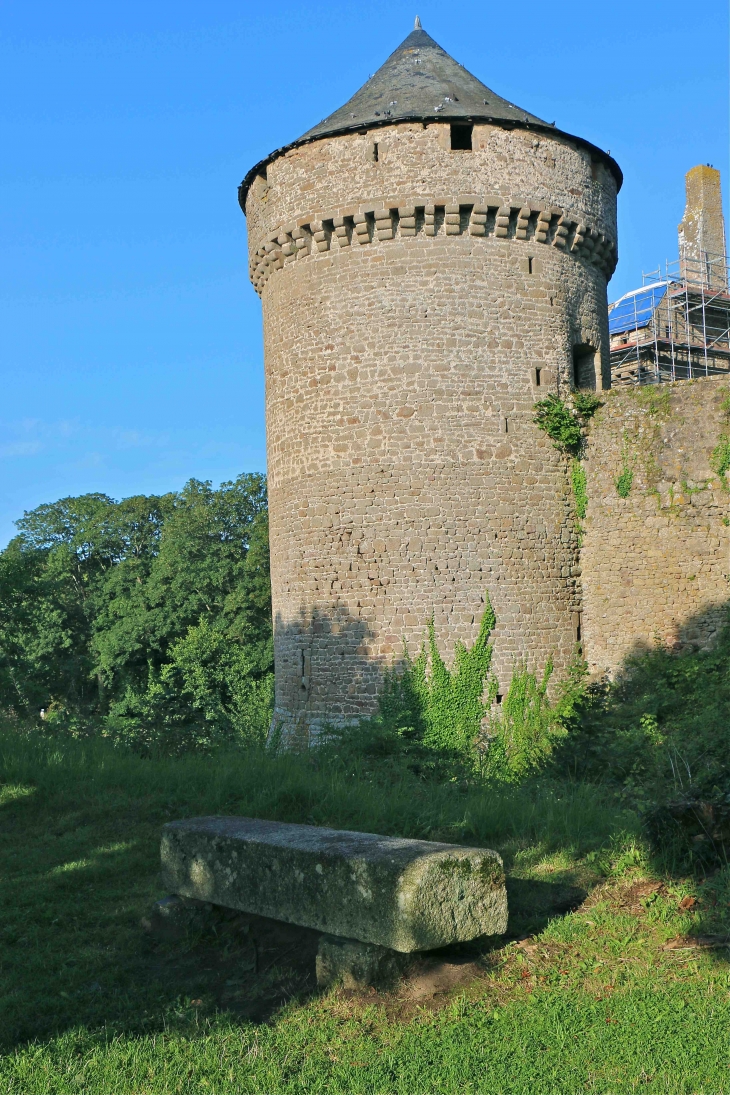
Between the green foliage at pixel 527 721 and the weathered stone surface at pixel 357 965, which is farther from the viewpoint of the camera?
the green foliage at pixel 527 721

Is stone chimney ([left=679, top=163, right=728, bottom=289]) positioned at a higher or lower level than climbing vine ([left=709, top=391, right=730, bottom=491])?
higher

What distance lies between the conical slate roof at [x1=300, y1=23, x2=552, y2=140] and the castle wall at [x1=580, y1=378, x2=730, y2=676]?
4.58m

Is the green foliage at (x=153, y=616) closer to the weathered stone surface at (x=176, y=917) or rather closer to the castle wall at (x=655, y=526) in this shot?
the castle wall at (x=655, y=526)

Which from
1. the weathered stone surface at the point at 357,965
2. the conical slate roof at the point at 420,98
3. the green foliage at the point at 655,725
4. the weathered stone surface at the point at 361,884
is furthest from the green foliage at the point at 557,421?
the weathered stone surface at the point at 357,965

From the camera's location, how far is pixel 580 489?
14219 millimetres

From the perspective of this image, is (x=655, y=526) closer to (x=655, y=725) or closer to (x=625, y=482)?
(x=625, y=482)

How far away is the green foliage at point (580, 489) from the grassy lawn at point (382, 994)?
7.76 metres

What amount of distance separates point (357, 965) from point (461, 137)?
1271 centimetres

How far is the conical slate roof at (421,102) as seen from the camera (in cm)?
1372

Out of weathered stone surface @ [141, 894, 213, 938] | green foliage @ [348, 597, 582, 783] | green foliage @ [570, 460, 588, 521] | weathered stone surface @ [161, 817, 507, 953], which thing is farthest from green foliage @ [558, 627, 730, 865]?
weathered stone surface @ [141, 894, 213, 938]

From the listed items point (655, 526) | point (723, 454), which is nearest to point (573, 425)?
point (655, 526)

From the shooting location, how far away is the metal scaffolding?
24.1 m

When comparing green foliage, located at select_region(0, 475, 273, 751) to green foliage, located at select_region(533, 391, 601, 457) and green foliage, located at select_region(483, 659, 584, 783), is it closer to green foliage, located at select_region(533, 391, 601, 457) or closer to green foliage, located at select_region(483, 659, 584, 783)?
green foliage, located at select_region(483, 659, 584, 783)

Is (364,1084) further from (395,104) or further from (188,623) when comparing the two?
(188,623)
